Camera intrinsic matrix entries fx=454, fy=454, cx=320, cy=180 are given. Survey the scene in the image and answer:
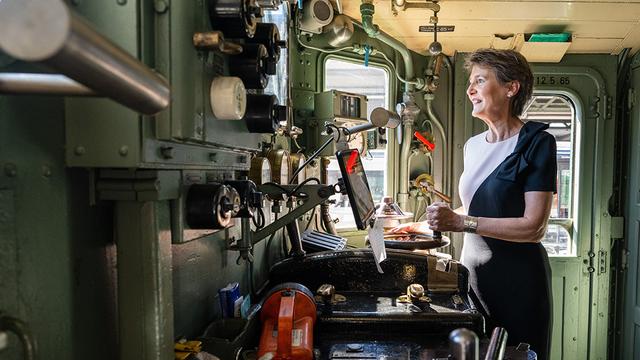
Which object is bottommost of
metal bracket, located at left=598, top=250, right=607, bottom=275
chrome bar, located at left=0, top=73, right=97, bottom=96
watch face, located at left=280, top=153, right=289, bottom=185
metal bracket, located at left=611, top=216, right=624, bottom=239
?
metal bracket, located at left=598, top=250, right=607, bottom=275

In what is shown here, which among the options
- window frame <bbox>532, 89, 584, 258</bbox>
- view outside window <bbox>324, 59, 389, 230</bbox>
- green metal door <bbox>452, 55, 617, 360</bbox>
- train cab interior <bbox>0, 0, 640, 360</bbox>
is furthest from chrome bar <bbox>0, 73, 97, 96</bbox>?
window frame <bbox>532, 89, 584, 258</bbox>

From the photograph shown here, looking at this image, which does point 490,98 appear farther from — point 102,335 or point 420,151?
point 102,335

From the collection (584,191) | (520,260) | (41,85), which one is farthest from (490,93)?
(584,191)

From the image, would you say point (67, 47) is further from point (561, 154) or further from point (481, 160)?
point (561, 154)

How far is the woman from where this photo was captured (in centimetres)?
165

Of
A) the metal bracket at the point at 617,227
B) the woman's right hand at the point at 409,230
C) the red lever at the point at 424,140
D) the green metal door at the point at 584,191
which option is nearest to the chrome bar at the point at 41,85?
the woman's right hand at the point at 409,230

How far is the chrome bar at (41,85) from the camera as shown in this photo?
44 centimetres

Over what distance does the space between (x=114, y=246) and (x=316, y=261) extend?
97cm

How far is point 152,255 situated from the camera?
0.75 m

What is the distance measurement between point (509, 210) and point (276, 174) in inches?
35.1

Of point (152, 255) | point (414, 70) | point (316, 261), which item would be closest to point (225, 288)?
point (316, 261)

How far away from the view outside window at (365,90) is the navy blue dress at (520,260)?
124cm

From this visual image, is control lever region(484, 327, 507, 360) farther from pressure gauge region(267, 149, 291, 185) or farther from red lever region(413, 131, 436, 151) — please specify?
red lever region(413, 131, 436, 151)

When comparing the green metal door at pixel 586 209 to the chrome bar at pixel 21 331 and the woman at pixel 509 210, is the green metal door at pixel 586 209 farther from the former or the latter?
the chrome bar at pixel 21 331
